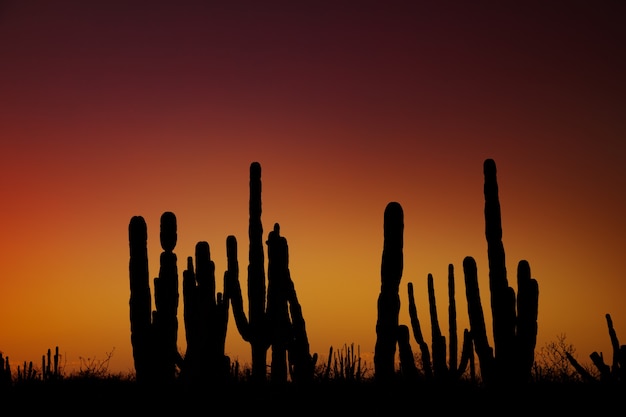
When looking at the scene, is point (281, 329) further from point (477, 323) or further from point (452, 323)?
point (452, 323)

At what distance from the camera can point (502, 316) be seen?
10.5 metres

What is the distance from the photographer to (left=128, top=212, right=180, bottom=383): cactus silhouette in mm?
10836

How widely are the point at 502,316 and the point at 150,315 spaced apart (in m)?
5.20

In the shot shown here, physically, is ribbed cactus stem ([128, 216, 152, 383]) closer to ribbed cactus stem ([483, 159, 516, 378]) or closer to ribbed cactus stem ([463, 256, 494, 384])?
ribbed cactus stem ([463, 256, 494, 384])

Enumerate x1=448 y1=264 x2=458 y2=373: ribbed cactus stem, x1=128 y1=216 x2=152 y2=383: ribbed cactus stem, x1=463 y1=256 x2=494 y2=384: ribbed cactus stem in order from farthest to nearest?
x1=448 y1=264 x2=458 y2=373: ribbed cactus stem
x1=463 y1=256 x2=494 y2=384: ribbed cactus stem
x1=128 y1=216 x2=152 y2=383: ribbed cactus stem

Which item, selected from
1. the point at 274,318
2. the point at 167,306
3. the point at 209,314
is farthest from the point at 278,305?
the point at 167,306

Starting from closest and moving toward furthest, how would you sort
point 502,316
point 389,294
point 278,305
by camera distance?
point 389,294
point 502,316
point 278,305

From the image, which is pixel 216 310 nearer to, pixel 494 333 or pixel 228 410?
pixel 228 410

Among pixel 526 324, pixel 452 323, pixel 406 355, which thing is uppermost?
pixel 452 323

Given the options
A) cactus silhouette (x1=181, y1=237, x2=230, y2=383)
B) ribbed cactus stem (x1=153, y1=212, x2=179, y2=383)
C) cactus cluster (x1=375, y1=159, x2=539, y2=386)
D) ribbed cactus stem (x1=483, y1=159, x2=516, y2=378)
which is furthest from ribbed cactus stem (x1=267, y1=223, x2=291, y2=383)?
ribbed cactus stem (x1=483, y1=159, x2=516, y2=378)

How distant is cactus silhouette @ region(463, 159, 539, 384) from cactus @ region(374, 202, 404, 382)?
1572 mm

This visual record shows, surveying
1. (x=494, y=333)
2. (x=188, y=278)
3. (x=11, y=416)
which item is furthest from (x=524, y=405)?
(x=11, y=416)

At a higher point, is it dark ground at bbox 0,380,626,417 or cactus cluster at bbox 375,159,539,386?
cactus cluster at bbox 375,159,539,386

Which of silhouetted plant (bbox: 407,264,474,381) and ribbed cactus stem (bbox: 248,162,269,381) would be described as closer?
ribbed cactus stem (bbox: 248,162,269,381)
